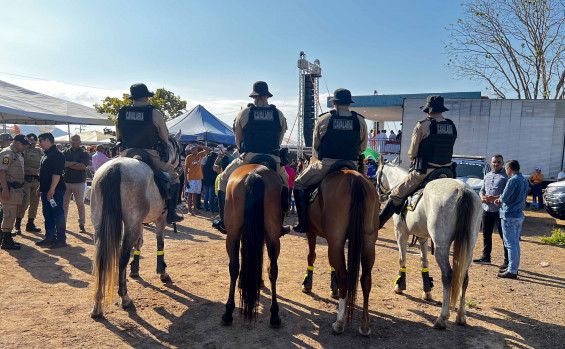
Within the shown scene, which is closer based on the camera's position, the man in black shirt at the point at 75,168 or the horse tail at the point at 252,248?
the horse tail at the point at 252,248

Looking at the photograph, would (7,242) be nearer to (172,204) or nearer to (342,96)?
(172,204)

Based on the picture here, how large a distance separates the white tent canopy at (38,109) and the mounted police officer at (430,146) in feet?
51.8

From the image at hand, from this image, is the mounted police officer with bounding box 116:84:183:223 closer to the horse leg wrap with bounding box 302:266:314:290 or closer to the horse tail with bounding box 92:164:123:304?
the horse tail with bounding box 92:164:123:304

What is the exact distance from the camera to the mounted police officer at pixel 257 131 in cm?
523

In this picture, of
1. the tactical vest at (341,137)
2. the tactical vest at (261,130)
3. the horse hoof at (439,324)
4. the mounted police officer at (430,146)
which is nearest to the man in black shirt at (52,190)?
the tactical vest at (261,130)

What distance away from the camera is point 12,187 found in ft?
24.4

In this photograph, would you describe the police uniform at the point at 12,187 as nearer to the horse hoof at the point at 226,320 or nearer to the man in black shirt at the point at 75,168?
the man in black shirt at the point at 75,168

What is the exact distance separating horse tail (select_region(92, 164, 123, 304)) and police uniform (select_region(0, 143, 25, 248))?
4.21m

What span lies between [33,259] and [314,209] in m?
5.65

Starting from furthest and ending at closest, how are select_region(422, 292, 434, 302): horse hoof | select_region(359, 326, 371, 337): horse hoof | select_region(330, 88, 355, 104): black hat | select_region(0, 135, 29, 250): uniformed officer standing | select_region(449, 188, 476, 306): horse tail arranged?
select_region(0, 135, 29, 250): uniformed officer standing < select_region(422, 292, 434, 302): horse hoof < select_region(330, 88, 355, 104): black hat < select_region(449, 188, 476, 306): horse tail < select_region(359, 326, 371, 337): horse hoof

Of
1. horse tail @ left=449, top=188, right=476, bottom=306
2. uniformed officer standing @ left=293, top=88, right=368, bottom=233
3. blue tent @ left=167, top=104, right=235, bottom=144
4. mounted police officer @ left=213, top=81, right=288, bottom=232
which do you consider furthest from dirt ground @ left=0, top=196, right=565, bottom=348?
blue tent @ left=167, top=104, right=235, bottom=144

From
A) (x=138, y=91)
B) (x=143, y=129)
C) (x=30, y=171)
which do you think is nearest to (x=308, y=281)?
(x=143, y=129)

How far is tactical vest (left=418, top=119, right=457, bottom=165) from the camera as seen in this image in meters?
5.19

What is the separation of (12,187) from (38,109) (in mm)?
11229
